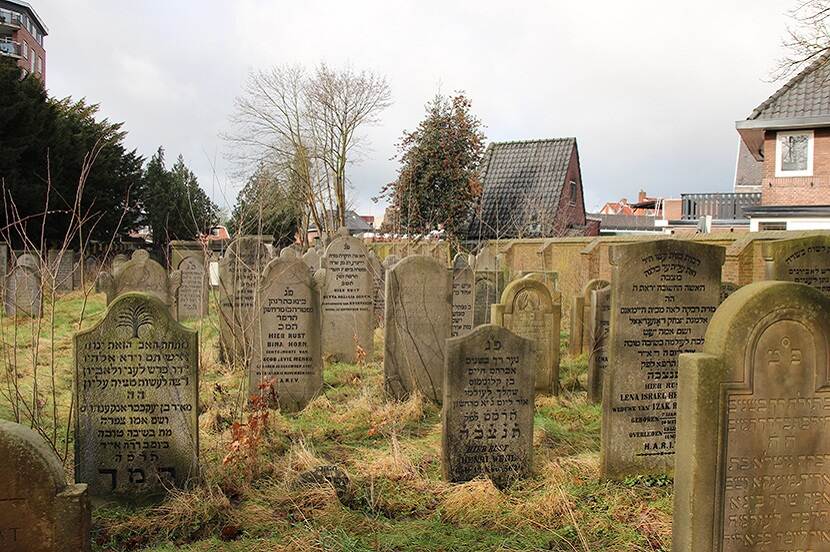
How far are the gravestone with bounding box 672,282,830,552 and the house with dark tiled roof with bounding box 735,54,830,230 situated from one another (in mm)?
23102

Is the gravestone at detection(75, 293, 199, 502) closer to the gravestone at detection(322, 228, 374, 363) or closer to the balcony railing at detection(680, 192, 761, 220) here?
the gravestone at detection(322, 228, 374, 363)

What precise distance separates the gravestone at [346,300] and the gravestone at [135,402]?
591 cm

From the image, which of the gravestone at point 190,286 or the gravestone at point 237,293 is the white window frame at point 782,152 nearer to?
the gravestone at point 190,286

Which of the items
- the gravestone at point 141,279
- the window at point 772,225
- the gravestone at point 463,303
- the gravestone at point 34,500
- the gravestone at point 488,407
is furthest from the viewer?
the window at point 772,225

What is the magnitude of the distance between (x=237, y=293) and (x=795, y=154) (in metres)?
22.7

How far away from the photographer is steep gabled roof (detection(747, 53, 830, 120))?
78.9 ft

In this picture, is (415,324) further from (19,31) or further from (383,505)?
(19,31)

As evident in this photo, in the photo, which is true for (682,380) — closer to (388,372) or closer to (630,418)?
(630,418)

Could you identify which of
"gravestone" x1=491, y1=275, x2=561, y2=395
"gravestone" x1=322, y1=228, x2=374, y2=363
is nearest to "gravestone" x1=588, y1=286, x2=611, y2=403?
"gravestone" x1=491, y1=275, x2=561, y2=395

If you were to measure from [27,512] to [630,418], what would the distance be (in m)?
4.60

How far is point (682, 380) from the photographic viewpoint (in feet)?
11.7

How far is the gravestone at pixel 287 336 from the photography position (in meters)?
7.97

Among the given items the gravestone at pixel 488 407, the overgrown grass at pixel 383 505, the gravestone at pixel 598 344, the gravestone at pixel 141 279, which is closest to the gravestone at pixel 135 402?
the overgrown grass at pixel 383 505

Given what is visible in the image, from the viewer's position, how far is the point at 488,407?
5832 millimetres
